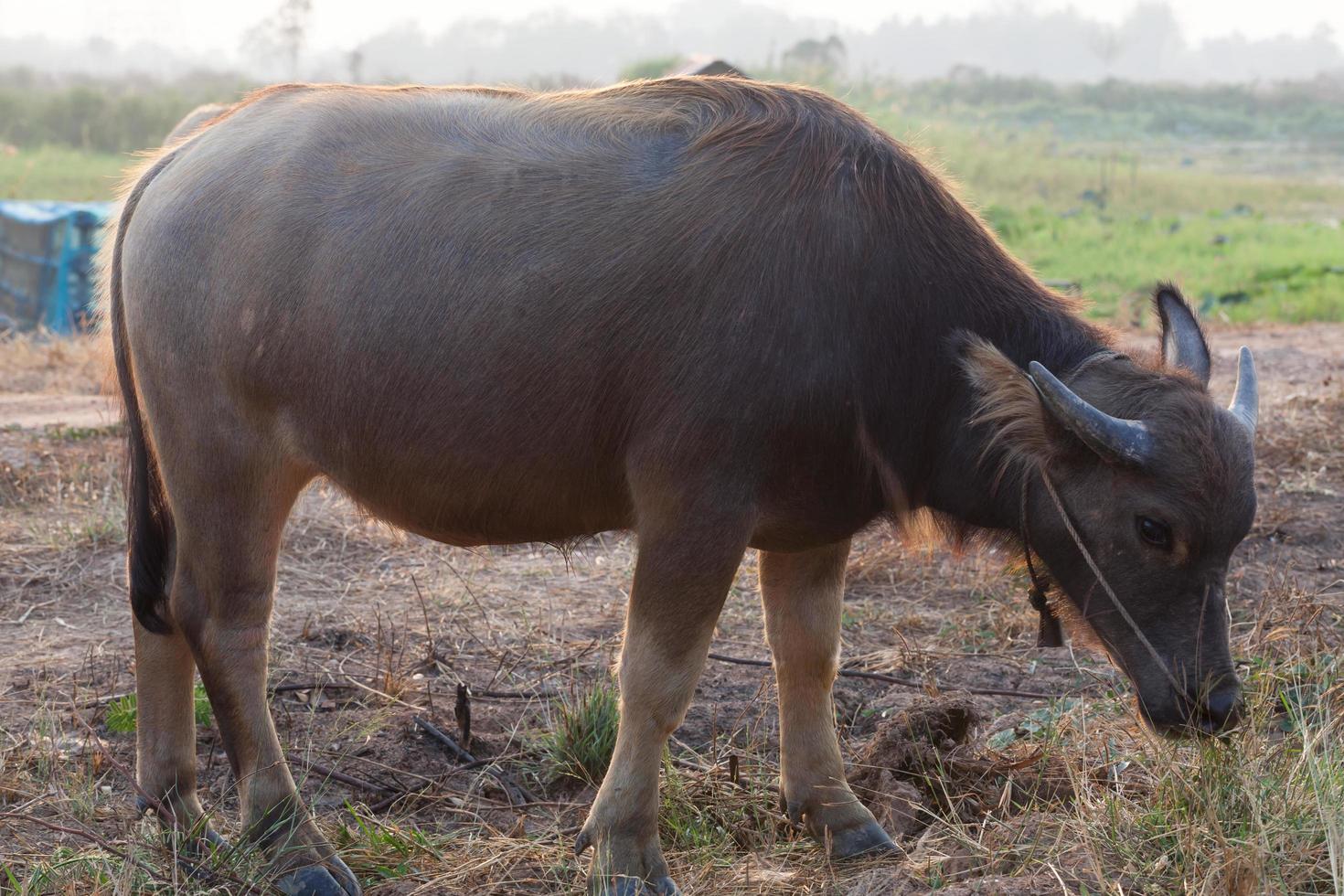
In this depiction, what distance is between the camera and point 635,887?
333 cm

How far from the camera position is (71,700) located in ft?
14.9

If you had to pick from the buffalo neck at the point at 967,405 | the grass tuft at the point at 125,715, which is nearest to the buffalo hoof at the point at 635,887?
the buffalo neck at the point at 967,405

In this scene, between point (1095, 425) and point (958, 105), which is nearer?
point (1095, 425)

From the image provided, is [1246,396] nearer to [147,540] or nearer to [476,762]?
[476,762]

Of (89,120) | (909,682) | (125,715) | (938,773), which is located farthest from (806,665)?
(89,120)

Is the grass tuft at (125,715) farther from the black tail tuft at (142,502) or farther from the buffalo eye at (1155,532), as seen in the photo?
the buffalo eye at (1155,532)

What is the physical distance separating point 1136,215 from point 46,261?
1781 centimetres

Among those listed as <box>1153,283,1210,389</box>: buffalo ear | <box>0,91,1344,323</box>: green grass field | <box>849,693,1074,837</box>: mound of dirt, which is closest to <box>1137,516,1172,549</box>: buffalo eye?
<box>1153,283,1210,389</box>: buffalo ear

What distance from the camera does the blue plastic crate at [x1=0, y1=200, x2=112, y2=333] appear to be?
13742 millimetres

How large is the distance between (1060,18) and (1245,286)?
519 ft

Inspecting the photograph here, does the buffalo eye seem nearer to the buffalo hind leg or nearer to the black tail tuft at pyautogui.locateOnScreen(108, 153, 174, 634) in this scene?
the buffalo hind leg

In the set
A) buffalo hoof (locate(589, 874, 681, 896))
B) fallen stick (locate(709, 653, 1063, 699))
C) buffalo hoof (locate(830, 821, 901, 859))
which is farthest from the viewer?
fallen stick (locate(709, 653, 1063, 699))

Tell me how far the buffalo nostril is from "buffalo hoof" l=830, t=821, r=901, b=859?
3.41 ft

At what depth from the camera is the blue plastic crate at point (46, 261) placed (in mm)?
13742
